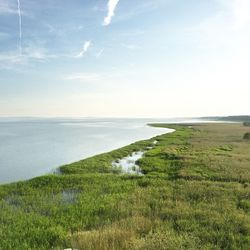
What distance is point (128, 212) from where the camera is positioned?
48.7 ft

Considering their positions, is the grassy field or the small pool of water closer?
the grassy field

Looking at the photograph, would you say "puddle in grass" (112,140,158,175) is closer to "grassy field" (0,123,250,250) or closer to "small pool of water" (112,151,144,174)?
"small pool of water" (112,151,144,174)

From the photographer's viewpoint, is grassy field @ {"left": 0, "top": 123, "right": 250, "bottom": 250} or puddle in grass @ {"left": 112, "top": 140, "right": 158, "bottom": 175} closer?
grassy field @ {"left": 0, "top": 123, "right": 250, "bottom": 250}

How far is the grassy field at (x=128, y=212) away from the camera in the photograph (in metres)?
11.4

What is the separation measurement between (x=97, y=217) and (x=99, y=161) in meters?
19.1

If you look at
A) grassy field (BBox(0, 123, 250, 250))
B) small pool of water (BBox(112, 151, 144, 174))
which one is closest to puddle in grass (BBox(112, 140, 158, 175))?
small pool of water (BBox(112, 151, 144, 174))

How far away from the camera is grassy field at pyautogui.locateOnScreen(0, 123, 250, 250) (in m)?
11.4

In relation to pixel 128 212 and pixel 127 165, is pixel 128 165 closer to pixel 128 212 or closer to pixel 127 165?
pixel 127 165

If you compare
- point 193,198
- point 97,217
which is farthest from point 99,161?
point 97,217

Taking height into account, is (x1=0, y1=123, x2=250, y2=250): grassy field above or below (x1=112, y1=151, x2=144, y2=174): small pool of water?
above

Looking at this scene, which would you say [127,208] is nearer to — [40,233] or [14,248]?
[40,233]

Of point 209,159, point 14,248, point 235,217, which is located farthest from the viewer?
point 209,159

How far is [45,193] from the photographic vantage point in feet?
64.3

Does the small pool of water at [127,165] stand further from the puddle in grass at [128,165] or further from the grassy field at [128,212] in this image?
the grassy field at [128,212]
